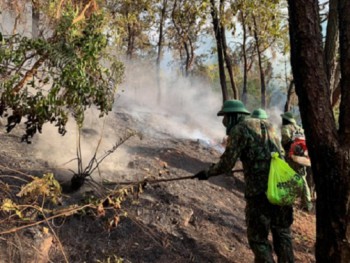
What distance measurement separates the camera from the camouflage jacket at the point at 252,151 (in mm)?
3750

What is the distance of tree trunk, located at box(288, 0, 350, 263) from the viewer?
275 cm

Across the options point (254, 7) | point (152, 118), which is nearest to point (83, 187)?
point (254, 7)

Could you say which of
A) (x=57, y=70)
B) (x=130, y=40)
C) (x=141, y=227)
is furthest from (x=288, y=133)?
(x=130, y=40)

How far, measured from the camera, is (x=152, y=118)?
16.2 m

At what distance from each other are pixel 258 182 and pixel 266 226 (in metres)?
0.43

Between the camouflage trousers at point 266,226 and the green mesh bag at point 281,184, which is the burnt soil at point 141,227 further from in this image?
the green mesh bag at point 281,184

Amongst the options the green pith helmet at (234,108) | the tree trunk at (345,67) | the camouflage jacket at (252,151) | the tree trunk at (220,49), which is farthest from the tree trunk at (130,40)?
the tree trunk at (345,67)

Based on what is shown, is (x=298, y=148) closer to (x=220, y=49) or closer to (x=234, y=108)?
(x=234, y=108)

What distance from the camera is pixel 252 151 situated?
377 centimetres

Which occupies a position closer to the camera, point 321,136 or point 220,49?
point 321,136

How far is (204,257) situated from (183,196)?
140 cm

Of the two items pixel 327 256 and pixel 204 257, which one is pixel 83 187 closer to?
pixel 204 257

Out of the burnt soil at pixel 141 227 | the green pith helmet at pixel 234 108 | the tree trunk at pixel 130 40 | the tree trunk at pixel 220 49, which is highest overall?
the tree trunk at pixel 130 40

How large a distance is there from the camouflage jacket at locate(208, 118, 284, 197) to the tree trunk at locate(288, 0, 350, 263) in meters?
0.90
